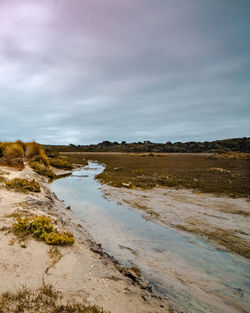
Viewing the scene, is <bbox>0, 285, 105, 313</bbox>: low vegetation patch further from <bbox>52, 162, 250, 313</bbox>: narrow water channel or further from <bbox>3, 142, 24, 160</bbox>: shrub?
<bbox>3, 142, 24, 160</bbox>: shrub

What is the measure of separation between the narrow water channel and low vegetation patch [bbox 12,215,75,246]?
1.39 metres

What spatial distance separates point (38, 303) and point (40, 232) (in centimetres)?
257

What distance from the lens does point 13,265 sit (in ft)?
12.5

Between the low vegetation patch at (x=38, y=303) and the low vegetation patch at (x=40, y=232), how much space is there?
5.92 feet

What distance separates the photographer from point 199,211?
879 centimetres

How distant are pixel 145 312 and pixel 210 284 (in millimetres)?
1942

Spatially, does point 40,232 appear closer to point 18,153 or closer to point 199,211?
point 199,211

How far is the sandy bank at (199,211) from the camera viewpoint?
6371mm

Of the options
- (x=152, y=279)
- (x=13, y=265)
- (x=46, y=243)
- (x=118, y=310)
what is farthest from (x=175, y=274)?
(x=13, y=265)

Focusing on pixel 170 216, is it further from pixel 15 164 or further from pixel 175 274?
pixel 15 164

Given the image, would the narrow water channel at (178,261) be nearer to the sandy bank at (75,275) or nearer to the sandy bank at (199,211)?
the sandy bank at (199,211)

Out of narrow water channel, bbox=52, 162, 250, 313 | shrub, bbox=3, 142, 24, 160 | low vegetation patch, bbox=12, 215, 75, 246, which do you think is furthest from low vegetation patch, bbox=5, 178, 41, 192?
shrub, bbox=3, 142, 24, 160

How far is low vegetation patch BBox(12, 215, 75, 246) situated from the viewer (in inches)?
193

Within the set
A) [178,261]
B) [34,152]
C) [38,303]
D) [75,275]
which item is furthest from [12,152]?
[38,303]
